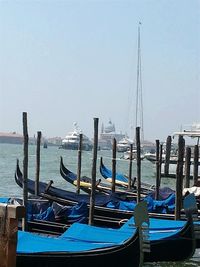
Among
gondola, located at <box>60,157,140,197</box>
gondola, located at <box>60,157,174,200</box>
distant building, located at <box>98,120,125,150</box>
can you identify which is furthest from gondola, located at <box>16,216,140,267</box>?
distant building, located at <box>98,120,125,150</box>

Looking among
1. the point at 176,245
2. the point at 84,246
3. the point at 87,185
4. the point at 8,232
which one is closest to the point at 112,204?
the point at 176,245

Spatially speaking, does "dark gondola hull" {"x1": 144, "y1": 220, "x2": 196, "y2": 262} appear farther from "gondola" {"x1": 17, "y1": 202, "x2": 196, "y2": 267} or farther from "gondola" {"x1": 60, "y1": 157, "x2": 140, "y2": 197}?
"gondola" {"x1": 60, "y1": 157, "x2": 140, "y2": 197}

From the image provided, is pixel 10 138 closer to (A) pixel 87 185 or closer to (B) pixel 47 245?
(A) pixel 87 185

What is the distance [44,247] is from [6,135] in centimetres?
7629

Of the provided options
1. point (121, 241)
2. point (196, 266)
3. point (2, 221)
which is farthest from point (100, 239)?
point (2, 221)

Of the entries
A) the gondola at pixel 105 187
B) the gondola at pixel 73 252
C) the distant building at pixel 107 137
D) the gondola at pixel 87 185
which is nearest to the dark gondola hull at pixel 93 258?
the gondola at pixel 73 252

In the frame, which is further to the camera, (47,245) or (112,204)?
(112,204)

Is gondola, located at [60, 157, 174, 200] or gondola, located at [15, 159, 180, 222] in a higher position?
gondola, located at [15, 159, 180, 222]

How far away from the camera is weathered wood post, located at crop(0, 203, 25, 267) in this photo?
13.1 feet

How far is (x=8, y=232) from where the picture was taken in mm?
3980

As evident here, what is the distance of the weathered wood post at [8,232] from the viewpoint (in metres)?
3.98

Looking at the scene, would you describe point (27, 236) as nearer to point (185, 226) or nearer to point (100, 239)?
point (100, 239)

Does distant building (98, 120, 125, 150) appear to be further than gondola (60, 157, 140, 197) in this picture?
Yes

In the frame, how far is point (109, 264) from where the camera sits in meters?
5.50
